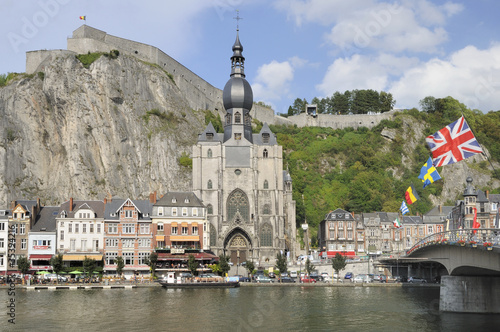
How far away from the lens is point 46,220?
80625mm

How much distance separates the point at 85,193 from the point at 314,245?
42028mm

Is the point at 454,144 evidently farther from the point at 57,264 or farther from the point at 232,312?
the point at 57,264

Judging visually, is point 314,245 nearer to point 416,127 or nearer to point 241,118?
point 241,118

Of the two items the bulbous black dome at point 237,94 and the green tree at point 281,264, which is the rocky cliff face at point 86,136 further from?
the green tree at point 281,264

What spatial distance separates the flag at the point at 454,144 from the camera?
36.6 m

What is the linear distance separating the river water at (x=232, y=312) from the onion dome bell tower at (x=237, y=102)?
37.5 m

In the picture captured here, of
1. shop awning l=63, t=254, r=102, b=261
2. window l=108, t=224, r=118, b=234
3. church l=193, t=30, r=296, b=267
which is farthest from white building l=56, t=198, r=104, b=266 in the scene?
church l=193, t=30, r=296, b=267

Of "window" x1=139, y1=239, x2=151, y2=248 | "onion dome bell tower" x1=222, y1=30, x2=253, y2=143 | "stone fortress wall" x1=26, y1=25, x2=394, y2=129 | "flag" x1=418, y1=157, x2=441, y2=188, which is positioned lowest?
"window" x1=139, y1=239, x2=151, y2=248

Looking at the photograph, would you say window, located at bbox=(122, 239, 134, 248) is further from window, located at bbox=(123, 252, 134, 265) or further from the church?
the church

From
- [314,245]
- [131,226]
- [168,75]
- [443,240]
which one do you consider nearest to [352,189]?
[314,245]

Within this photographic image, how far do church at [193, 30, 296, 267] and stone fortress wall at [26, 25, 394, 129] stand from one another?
111ft

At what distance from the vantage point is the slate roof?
260 ft

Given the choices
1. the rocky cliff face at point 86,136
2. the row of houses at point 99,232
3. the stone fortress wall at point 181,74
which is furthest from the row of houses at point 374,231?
the stone fortress wall at point 181,74

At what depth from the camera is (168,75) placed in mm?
125562
